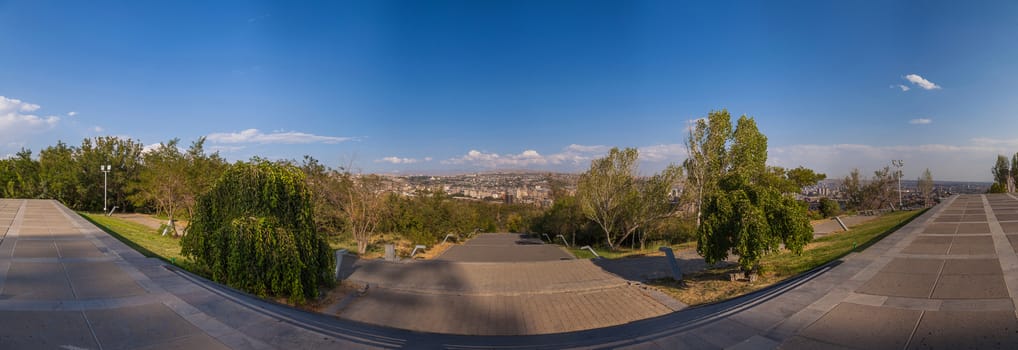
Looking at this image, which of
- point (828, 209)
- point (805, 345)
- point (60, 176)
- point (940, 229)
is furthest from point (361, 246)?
point (60, 176)

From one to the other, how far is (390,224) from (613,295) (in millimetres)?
12741

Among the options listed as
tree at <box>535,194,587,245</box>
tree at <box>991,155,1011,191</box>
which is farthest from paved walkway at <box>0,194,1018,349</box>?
tree at <box>991,155,1011,191</box>

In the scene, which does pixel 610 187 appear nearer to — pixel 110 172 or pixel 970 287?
pixel 970 287

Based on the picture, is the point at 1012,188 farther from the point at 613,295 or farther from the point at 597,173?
the point at 613,295

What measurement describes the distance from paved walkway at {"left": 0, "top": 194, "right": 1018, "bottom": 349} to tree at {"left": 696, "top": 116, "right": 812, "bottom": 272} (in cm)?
81

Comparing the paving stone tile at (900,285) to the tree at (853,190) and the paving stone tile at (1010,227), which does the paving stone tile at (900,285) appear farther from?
the tree at (853,190)

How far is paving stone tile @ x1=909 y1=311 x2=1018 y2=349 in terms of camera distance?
335cm

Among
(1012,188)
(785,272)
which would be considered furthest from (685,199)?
(1012,188)

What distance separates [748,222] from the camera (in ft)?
21.8

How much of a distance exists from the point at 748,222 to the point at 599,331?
3447mm

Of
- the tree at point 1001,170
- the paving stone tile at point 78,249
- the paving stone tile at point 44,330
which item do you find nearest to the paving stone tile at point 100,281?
the paving stone tile at point 44,330

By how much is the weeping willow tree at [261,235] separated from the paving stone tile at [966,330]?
7.76m

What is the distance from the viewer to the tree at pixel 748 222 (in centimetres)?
667

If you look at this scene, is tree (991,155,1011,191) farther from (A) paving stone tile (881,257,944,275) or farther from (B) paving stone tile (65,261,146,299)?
(B) paving stone tile (65,261,146,299)
